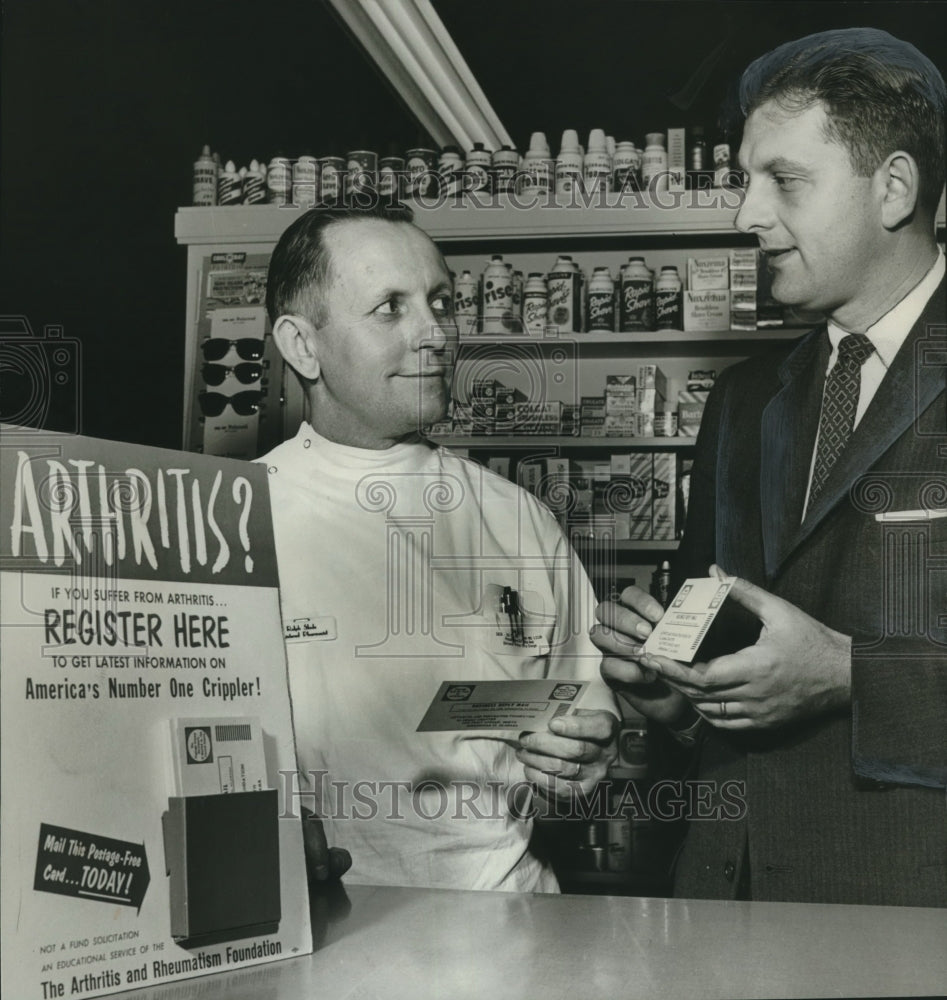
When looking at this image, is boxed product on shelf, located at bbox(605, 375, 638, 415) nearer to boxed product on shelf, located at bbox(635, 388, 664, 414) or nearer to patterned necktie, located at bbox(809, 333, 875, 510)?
boxed product on shelf, located at bbox(635, 388, 664, 414)

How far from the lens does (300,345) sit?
2.46 m

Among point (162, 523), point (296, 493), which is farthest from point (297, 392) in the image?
point (162, 523)

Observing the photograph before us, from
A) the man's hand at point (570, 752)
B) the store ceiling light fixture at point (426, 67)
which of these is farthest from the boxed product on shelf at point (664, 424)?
the man's hand at point (570, 752)

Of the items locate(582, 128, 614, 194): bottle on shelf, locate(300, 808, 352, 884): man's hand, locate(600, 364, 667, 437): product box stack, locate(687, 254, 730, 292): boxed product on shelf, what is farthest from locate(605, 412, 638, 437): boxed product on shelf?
locate(300, 808, 352, 884): man's hand

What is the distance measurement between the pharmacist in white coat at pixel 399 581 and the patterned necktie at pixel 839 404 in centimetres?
61

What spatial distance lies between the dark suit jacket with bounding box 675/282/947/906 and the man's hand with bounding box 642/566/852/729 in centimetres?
5

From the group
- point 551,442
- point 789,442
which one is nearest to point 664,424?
point 551,442

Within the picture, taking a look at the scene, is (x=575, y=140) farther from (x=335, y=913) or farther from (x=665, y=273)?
(x=335, y=913)

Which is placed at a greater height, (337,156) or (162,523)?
(337,156)

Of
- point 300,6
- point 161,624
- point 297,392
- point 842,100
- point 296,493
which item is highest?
point 300,6

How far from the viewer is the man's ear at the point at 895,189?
7.07 feet

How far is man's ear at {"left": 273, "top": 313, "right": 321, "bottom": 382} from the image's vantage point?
244cm

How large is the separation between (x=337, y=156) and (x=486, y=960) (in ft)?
7.36

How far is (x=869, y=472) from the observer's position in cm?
204
